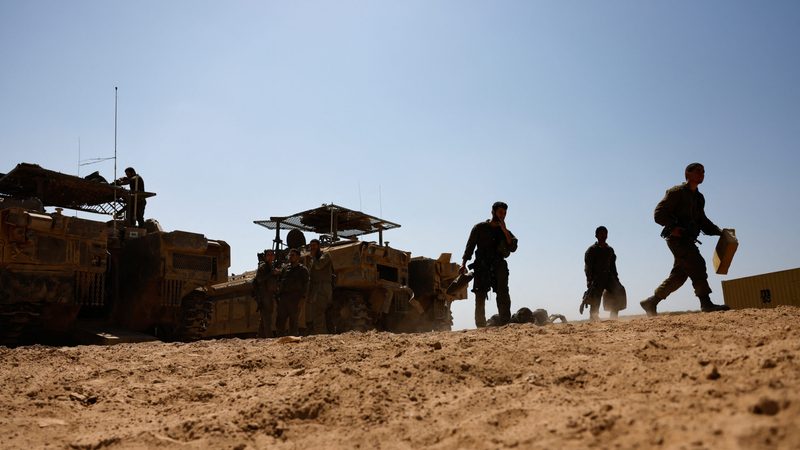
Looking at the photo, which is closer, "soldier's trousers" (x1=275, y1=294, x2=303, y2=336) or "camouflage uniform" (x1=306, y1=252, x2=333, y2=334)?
"soldier's trousers" (x1=275, y1=294, x2=303, y2=336)

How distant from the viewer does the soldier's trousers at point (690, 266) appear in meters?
6.64

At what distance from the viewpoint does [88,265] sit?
33.7 ft

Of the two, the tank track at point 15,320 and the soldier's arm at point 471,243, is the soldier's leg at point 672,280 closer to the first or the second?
the soldier's arm at point 471,243

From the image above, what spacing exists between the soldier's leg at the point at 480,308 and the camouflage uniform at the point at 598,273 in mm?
2140

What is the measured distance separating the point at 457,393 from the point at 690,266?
409 centimetres

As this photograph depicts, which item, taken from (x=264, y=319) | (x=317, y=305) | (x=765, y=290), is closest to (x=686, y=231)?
(x=317, y=305)

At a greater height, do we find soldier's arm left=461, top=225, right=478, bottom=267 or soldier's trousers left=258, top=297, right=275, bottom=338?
soldier's arm left=461, top=225, right=478, bottom=267

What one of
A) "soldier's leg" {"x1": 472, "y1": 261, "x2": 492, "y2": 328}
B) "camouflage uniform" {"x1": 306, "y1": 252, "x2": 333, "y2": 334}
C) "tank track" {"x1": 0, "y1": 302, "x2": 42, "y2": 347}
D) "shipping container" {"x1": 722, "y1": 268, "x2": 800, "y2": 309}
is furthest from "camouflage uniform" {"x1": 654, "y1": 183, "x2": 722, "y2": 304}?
"shipping container" {"x1": 722, "y1": 268, "x2": 800, "y2": 309}

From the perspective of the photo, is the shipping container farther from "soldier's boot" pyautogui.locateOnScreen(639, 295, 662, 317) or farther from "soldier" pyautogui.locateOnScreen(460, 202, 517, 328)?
"soldier" pyautogui.locateOnScreen(460, 202, 517, 328)

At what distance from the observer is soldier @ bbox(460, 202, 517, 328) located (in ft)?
25.2

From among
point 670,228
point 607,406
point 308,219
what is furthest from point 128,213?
point 607,406

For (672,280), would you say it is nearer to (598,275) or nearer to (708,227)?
(708,227)

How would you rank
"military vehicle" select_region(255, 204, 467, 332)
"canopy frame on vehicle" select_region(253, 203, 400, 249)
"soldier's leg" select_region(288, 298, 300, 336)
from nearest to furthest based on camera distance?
"soldier's leg" select_region(288, 298, 300, 336)
"military vehicle" select_region(255, 204, 467, 332)
"canopy frame on vehicle" select_region(253, 203, 400, 249)

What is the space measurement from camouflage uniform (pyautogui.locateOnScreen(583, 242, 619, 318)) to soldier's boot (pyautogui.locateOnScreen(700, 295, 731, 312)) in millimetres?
2459
